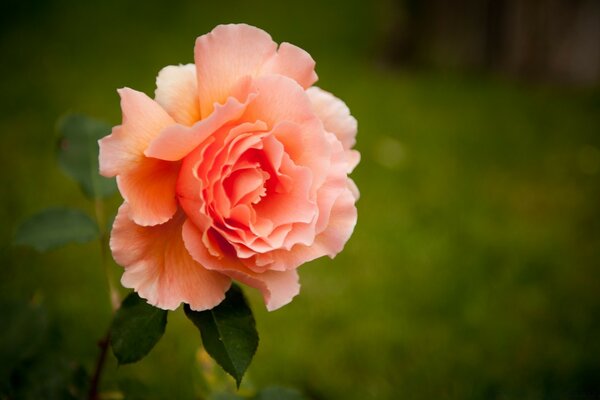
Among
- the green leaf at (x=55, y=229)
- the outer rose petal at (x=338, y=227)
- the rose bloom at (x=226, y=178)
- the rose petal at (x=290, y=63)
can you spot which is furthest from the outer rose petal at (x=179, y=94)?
the green leaf at (x=55, y=229)

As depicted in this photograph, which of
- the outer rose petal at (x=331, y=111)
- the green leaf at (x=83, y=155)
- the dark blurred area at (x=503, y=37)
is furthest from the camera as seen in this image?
the dark blurred area at (x=503, y=37)

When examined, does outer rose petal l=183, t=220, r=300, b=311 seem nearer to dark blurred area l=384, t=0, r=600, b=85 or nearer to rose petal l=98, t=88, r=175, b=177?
rose petal l=98, t=88, r=175, b=177

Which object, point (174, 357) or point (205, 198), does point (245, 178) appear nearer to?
point (205, 198)

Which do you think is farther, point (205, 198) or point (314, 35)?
point (314, 35)

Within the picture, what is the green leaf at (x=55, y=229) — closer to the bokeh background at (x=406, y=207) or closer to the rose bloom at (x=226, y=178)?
the bokeh background at (x=406, y=207)

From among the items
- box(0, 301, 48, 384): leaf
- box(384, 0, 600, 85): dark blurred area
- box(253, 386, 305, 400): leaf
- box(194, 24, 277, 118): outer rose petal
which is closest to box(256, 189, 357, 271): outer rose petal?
box(194, 24, 277, 118): outer rose petal

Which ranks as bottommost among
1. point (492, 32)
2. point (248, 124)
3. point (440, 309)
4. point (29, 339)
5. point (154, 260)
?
point (440, 309)

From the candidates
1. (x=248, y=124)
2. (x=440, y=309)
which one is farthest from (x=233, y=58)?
(x=440, y=309)
